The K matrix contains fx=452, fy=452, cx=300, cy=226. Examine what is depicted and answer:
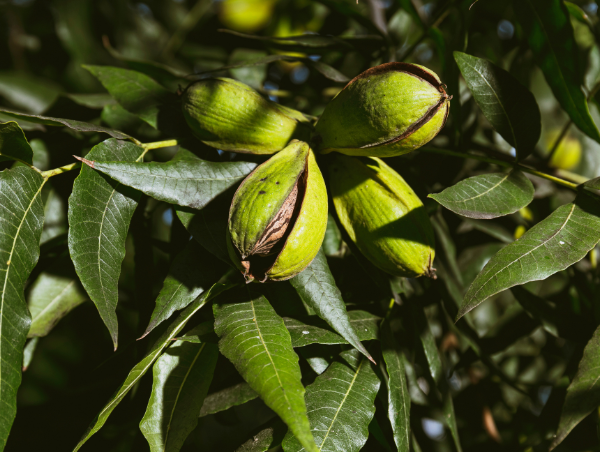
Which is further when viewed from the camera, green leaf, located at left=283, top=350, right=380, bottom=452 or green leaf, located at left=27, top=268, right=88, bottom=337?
green leaf, located at left=27, top=268, right=88, bottom=337

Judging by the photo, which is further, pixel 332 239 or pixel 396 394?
pixel 332 239

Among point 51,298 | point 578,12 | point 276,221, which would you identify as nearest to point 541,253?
point 276,221

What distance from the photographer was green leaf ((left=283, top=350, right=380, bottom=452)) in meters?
0.94

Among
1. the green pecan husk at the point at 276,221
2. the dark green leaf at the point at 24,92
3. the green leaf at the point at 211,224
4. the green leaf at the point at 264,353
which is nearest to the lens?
the green leaf at the point at 264,353

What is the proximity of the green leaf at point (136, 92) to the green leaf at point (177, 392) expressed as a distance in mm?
615

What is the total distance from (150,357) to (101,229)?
0.30 m

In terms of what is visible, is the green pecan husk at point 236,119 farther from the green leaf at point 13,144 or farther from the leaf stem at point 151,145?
the green leaf at point 13,144

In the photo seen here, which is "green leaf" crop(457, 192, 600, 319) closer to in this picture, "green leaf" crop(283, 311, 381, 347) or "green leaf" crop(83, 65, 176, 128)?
"green leaf" crop(283, 311, 381, 347)

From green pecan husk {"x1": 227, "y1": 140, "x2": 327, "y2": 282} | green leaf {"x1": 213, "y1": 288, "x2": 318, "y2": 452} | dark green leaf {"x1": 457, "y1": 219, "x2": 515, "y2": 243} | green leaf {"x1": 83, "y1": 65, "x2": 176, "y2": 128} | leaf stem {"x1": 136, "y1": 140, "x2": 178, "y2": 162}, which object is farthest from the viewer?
dark green leaf {"x1": 457, "y1": 219, "x2": 515, "y2": 243}

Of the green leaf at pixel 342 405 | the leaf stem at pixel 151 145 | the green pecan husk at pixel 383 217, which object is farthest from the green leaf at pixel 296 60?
the green leaf at pixel 342 405

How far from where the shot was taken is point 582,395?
944mm

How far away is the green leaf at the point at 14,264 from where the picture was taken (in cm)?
89

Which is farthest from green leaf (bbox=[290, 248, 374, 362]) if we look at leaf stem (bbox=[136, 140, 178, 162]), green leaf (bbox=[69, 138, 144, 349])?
leaf stem (bbox=[136, 140, 178, 162])

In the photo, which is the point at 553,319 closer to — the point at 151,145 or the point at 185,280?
the point at 185,280
